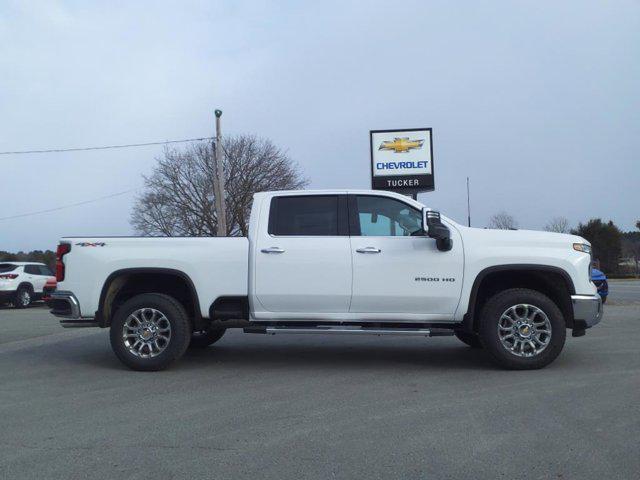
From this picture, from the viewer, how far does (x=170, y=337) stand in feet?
22.9

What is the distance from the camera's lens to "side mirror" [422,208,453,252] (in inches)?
258

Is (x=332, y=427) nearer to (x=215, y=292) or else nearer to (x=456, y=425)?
(x=456, y=425)

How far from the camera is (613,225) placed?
57.6m

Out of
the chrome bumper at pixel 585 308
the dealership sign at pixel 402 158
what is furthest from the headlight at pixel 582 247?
the dealership sign at pixel 402 158

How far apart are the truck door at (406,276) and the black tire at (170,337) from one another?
2.00 m

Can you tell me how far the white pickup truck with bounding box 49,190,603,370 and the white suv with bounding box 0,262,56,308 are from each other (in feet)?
42.1

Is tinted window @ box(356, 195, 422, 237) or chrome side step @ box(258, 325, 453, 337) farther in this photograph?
tinted window @ box(356, 195, 422, 237)

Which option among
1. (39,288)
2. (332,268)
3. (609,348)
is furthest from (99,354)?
(39,288)

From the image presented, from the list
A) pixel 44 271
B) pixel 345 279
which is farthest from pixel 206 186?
pixel 345 279

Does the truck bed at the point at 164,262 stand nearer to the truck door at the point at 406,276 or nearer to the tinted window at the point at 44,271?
the truck door at the point at 406,276

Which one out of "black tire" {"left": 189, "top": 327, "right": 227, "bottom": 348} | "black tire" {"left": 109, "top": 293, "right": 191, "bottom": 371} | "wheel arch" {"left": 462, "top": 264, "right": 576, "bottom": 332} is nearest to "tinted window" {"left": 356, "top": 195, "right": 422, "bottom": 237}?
"wheel arch" {"left": 462, "top": 264, "right": 576, "bottom": 332}

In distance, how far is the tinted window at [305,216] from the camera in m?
7.07

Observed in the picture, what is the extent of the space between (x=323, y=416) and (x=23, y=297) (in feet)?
57.9

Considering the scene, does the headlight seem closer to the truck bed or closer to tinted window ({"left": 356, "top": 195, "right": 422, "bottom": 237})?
tinted window ({"left": 356, "top": 195, "right": 422, "bottom": 237})
